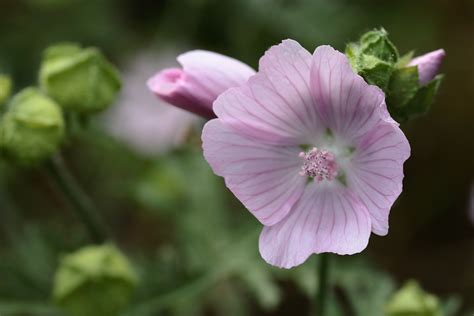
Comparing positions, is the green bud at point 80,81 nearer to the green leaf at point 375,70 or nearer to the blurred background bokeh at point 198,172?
the blurred background bokeh at point 198,172

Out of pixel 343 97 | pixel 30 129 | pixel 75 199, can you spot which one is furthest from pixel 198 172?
pixel 343 97

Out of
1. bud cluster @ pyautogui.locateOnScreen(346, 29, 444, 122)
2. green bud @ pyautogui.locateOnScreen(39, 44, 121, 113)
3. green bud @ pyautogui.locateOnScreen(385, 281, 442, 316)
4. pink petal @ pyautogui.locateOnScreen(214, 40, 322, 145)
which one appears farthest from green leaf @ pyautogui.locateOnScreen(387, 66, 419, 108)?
green bud @ pyautogui.locateOnScreen(39, 44, 121, 113)

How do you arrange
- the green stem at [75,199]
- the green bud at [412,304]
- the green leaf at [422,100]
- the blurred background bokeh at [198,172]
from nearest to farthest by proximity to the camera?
the green leaf at [422,100], the green bud at [412,304], the green stem at [75,199], the blurred background bokeh at [198,172]

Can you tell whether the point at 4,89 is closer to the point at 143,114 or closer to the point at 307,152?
the point at 307,152

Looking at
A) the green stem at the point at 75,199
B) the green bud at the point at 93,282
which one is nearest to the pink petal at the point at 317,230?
the green bud at the point at 93,282

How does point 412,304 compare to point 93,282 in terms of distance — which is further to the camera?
point 93,282
